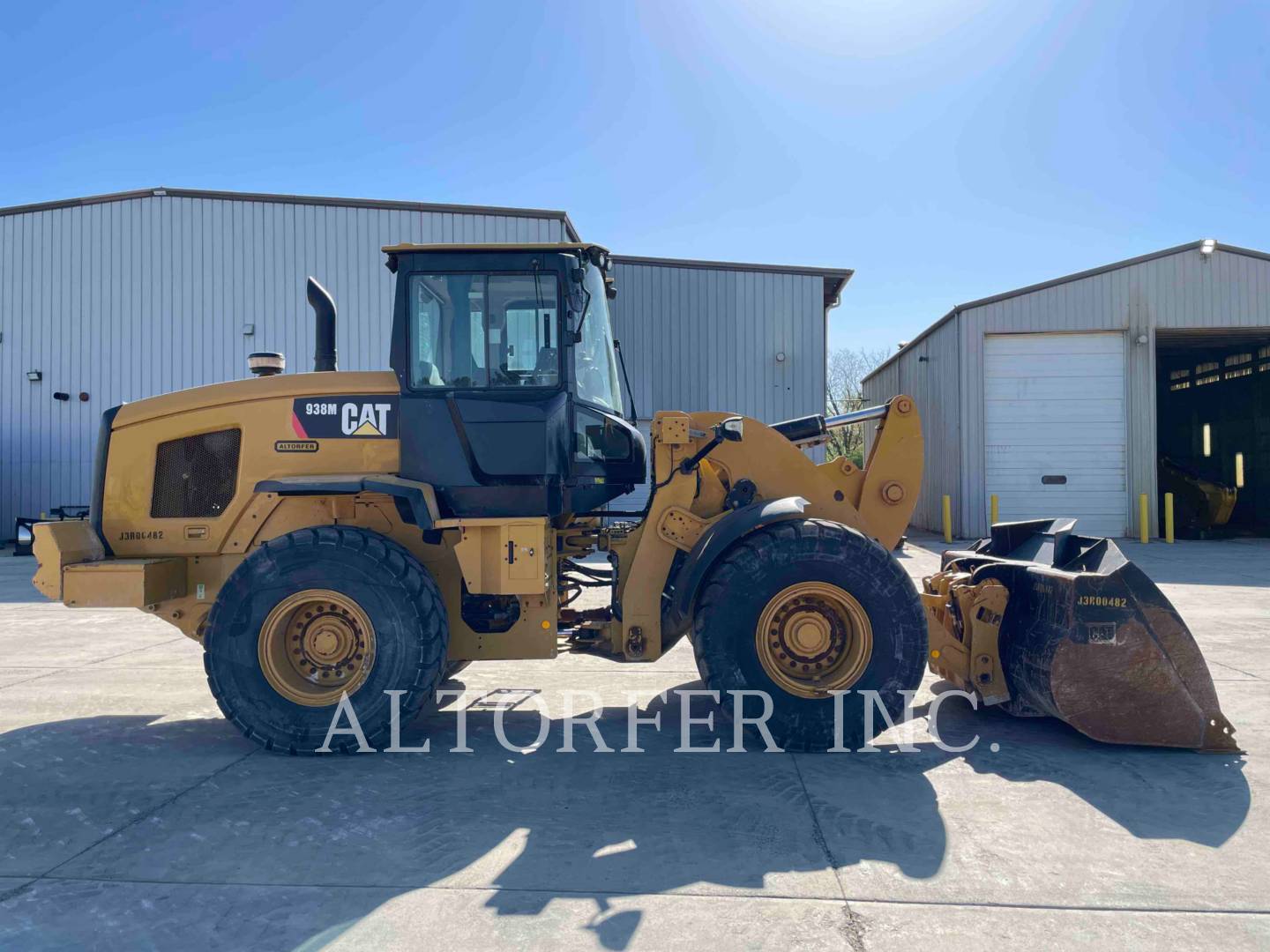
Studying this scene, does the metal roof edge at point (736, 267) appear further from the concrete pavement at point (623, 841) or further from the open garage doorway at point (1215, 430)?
the concrete pavement at point (623, 841)

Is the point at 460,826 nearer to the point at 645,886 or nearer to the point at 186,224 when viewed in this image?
the point at 645,886

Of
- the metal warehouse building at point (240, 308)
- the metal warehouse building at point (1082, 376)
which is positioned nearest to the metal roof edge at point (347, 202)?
the metal warehouse building at point (240, 308)

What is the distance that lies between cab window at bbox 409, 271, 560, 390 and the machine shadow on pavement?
2.12 m

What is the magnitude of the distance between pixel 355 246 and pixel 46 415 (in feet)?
26.4

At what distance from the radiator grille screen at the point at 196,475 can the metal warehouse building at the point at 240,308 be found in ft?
40.8

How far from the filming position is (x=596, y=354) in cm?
535

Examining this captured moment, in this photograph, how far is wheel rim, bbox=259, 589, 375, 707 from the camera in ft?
15.2

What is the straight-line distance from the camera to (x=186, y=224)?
1769cm

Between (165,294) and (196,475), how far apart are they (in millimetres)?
15065

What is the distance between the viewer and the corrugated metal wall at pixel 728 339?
731 inches

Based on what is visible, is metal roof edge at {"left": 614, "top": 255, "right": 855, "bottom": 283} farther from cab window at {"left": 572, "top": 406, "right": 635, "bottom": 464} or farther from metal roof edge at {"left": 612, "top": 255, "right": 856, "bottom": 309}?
cab window at {"left": 572, "top": 406, "right": 635, "bottom": 464}

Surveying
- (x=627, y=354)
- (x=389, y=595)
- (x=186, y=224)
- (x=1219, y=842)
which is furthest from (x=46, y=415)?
(x=1219, y=842)

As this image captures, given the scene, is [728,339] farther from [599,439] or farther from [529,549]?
[529,549]

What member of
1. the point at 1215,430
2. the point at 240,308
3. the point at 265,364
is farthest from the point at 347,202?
the point at 1215,430
